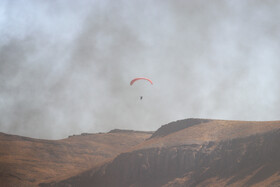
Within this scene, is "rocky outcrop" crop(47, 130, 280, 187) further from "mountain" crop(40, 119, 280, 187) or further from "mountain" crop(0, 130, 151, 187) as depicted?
"mountain" crop(0, 130, 151, 187)

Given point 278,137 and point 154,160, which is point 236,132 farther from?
point 154,160

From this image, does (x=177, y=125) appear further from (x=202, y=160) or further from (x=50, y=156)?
(x=50, y=156)

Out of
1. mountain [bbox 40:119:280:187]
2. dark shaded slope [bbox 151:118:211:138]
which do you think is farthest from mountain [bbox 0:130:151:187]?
dark shaded slope [bbox 151:118:211:138]

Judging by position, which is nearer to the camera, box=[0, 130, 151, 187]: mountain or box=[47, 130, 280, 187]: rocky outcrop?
box=[47, 130, 280, 187]: rocky outcrop

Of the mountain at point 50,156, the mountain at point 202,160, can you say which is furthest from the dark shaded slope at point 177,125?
the mountain at point 50,156

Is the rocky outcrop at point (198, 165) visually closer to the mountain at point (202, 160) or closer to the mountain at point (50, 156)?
the mountain at point (202, 160)

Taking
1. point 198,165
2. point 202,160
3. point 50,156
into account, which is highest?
point 50,156

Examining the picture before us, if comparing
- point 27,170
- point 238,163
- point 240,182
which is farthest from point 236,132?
point 27,170

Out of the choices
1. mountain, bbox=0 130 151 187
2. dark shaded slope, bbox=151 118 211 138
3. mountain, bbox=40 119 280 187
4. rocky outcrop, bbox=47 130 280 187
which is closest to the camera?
rocky outcrop, bbox=47 130 280 187

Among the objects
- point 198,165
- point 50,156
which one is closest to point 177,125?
point 198,165
